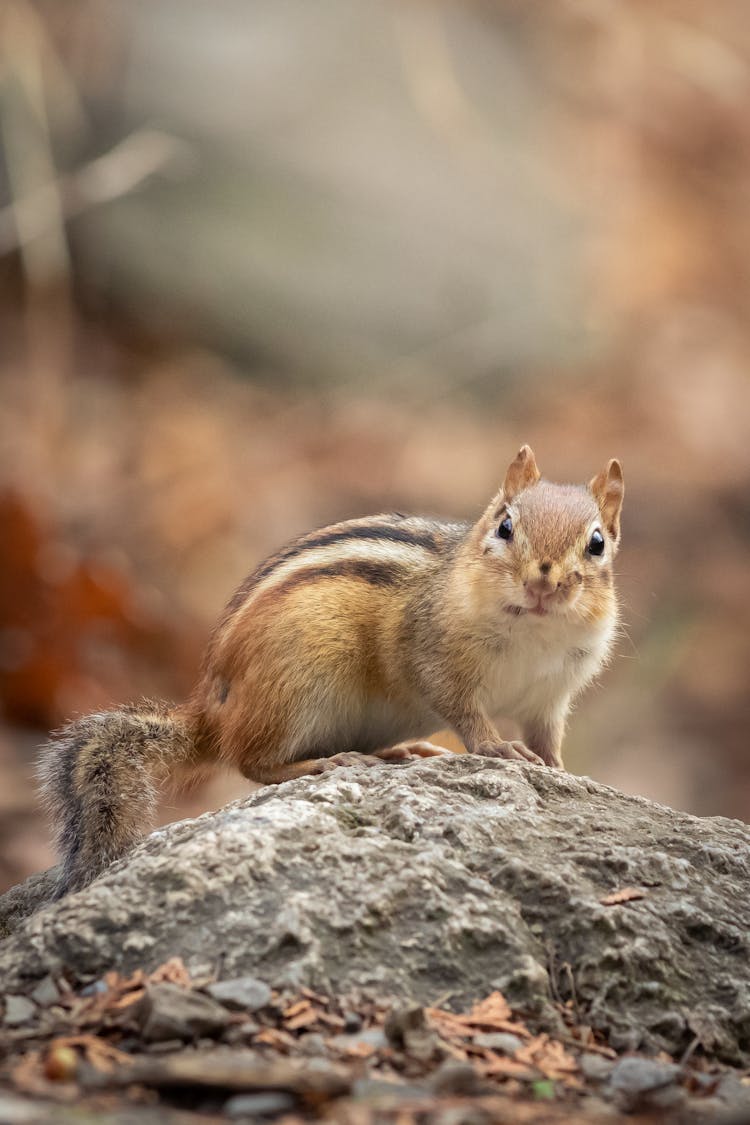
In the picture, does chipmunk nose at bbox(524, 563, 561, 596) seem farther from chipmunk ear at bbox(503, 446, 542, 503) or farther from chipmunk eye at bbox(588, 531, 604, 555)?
chipmunk ear at bbox(503, 446, 542, 503)

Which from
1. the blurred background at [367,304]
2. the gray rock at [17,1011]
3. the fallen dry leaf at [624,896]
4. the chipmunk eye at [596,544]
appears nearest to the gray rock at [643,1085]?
the fallen dry leaf at [624,896]

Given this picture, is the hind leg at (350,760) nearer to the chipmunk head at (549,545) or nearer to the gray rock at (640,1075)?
the chipmunk head at (549,545)

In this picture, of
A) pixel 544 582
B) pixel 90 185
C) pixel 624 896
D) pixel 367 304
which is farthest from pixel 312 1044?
pixel 367 304

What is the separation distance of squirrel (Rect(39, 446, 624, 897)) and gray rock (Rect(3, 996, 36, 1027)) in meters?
1.01

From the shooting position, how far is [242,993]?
2570 millimetres

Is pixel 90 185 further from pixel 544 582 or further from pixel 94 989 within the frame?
pixel 94 989

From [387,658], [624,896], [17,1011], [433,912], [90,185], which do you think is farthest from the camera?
[90,185]

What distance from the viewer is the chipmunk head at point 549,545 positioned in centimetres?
381

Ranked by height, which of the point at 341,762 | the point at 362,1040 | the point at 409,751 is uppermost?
the point at 409,751

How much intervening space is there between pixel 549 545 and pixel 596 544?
20 centimetres

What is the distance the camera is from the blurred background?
903cm

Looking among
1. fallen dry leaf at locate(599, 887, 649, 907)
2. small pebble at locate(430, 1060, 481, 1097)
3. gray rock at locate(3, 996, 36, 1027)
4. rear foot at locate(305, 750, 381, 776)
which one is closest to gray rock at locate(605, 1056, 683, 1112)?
small pebble at locate(430, 1060, 481, 1097)

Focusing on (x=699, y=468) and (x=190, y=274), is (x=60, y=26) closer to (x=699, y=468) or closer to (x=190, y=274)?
(x=190, y=274)

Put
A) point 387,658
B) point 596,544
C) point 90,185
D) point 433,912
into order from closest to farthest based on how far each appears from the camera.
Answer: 1. point 433,912
2. point 596,544
3. point 387,658
4. point 90,185
